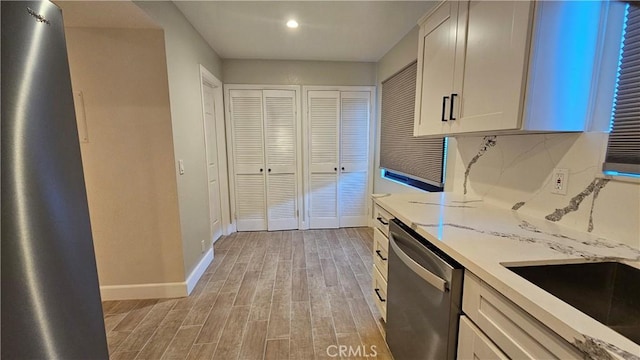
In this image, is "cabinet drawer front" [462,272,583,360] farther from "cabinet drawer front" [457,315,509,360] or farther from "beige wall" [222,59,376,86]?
"beige wall" [222,59,376,86]

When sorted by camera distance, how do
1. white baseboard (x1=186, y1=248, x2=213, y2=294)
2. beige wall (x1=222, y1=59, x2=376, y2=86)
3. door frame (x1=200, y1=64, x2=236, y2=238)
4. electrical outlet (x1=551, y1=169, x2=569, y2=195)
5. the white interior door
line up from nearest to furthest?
electrical outlet (x1=551, y1=169, x2=569, y2=195) → white baseboard (x1=186, y1=248, x2=213, y2=294) → the white interior door → door frame (x1=200, y1=64, x2=236, y2=238) → beige wall (x1=222, y1=59, x2=376, y2=86)

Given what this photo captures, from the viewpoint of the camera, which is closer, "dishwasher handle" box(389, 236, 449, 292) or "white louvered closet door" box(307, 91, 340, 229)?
"dishwasher handle" box(389, 236, 449, 292)

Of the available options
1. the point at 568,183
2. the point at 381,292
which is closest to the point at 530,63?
the point at 568,183

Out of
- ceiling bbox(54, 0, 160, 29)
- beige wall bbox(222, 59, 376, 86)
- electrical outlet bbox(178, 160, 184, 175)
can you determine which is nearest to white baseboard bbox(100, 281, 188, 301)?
electrical outlet bbox(178, 160, 184, 175)

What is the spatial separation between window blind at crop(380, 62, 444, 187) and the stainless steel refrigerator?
2.31 meters

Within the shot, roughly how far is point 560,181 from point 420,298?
0.85 meters

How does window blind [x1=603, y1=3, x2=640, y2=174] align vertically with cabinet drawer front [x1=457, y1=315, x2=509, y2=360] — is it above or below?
above

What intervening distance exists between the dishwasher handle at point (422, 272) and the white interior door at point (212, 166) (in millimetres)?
2533

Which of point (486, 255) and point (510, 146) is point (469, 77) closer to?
point (510, 146)

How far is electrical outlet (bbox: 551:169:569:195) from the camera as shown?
117 cm

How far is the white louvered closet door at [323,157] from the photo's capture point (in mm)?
3664

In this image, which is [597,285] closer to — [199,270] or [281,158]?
[199,270]

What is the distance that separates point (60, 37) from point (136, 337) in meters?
1.87

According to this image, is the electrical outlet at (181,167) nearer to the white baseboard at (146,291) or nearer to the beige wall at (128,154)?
the beige wall at (128,154)
